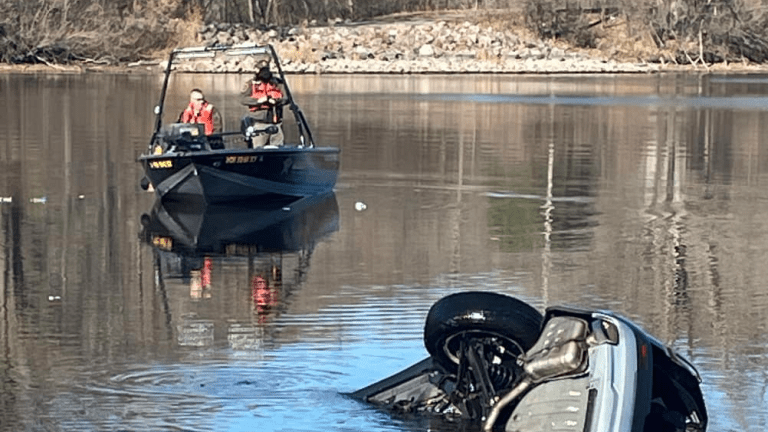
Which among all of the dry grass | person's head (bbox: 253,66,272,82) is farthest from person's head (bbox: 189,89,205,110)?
the dry grass

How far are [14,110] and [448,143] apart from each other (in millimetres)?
13423

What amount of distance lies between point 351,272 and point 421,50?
69.4 metres

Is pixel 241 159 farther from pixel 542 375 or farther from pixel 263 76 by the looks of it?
pixel 542 375

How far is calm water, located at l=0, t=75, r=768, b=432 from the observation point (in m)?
9.38

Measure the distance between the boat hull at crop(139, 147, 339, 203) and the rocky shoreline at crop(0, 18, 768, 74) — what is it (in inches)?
2272

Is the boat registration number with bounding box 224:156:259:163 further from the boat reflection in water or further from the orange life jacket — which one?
the orange life jacket

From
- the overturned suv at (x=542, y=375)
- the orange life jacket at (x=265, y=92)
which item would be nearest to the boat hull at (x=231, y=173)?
the orange life jacket at (x=265, y=92)

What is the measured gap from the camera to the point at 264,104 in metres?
19.7

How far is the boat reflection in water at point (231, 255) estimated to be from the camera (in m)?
11.8

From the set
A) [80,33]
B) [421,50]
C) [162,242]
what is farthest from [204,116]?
[421,50]

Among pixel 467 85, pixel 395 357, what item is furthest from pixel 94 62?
pixel 395 357

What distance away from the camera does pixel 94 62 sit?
241 feet

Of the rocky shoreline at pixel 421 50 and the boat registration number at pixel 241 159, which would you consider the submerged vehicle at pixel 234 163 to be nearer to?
the boat registration number at pixel 241 159

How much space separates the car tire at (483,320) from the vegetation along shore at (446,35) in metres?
66.0
